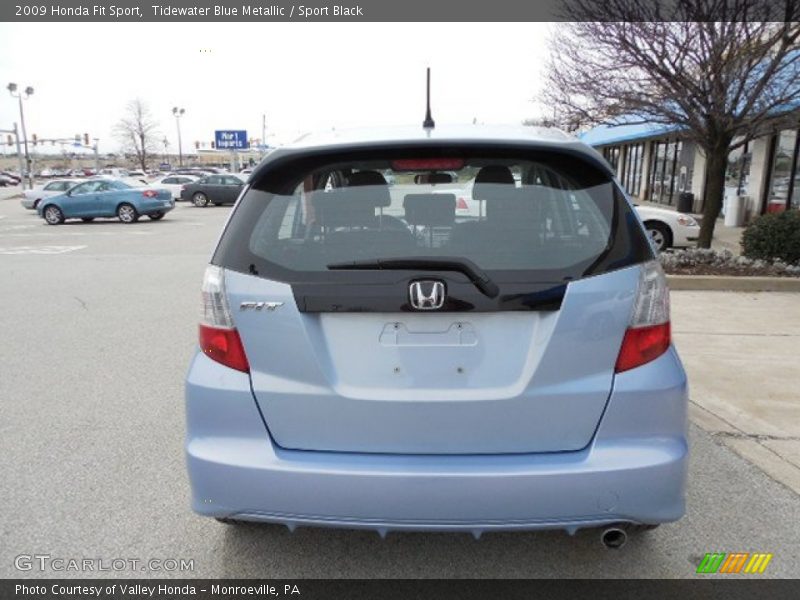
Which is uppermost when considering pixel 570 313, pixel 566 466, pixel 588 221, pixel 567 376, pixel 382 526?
pixel 588 221

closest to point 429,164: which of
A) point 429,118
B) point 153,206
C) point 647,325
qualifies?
point 429,118

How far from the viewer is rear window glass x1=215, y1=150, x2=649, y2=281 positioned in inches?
87.1

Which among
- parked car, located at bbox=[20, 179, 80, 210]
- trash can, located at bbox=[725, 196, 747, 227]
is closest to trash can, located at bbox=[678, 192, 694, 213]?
trash can, located at bbox=[725, 196, 747, 227]

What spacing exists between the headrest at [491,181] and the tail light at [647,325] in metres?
0.59

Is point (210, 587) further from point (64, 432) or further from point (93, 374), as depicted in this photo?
point (93, 374)

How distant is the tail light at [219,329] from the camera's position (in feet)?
7.33

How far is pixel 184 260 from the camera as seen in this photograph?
11828mm

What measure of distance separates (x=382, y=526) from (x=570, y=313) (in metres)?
0.98

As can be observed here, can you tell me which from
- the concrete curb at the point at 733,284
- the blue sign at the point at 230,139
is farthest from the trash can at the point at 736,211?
the blue sign at the point at 230,139

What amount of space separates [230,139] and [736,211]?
141 feet

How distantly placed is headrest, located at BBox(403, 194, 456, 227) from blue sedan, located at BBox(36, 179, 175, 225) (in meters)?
20.4

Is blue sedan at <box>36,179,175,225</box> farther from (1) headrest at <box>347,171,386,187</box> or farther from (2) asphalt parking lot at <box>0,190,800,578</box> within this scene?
(1) headrest at <box>347,171,386,187</box>

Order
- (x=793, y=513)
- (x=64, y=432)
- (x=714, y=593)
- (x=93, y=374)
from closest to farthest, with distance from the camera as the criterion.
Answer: (x=714, y=593)
(x=793, y=513)
(x=64, y=432)
(x=93, y=374)

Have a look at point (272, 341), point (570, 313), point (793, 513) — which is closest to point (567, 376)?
point (570, 313)
